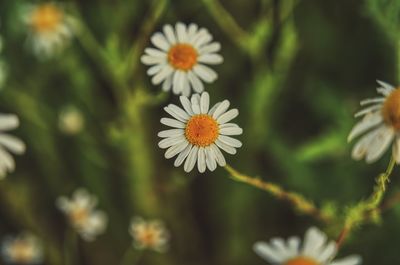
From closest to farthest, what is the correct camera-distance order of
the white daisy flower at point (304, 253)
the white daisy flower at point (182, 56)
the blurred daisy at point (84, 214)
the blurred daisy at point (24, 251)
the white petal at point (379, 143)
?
the white petal at point (379, 143)
the white daisy flower at point (304, 253)
the white daisy flower at point (182, 56)
the blurred daisy at point (84, 214)
the blurred daisy at point (24, 251)

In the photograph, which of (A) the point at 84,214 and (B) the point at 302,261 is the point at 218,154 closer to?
(B) the point at 302,261

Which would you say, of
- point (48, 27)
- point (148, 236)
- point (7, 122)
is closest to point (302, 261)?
point (7, 122)

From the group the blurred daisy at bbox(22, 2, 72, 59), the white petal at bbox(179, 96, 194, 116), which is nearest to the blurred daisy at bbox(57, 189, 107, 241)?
the blurred daisy at bbox(22, 2, 72, 59)

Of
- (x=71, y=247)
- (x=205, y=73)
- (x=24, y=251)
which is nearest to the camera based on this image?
(x=205, y=73)

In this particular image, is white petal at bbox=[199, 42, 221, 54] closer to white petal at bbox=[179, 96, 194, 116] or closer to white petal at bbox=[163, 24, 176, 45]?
white petal at bbox=[163, 24, 176, 45]

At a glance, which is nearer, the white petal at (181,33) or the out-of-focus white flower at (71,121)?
the white petal at (181,33)

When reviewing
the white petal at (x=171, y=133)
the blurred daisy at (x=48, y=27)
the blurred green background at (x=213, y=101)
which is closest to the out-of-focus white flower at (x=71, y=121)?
the blurred green background at (x=213, y=101)

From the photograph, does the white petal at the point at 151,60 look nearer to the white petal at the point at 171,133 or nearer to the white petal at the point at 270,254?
the white petal at the point at 171,133
